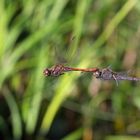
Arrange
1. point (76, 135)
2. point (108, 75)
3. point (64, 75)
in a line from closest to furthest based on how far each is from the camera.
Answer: point (108, 75) < point (64, 75) < point (76, 135)

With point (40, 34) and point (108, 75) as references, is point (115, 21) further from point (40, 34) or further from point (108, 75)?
point (108, 75)

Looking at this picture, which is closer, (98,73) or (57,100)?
(98,73)

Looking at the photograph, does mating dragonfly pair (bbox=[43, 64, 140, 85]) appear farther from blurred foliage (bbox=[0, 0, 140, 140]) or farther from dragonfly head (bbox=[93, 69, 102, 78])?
blurred foliage (bbox=[0, 0, 140, 140])

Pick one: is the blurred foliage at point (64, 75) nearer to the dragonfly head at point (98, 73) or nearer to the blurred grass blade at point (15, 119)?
the blurred grass blade at point (15, 119)

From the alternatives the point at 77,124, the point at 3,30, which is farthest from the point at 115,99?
the point at 3,30

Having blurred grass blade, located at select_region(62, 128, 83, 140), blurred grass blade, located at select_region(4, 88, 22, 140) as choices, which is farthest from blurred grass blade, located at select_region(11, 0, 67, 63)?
blurred grass blade, located at select_region(62, 128, 83, 140)

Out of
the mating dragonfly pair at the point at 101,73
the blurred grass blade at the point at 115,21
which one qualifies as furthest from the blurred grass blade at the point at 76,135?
the mating dragonfly pair at the point at 101,73

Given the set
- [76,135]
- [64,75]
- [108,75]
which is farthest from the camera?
[76,135]

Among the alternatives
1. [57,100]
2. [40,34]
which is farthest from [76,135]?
[40,34]
